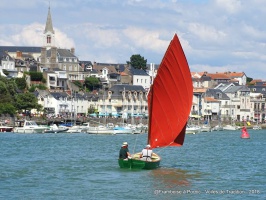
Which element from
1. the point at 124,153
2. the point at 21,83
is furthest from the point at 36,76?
the point at 124,153

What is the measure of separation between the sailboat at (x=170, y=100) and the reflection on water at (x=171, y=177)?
121 cm

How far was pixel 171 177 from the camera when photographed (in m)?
52.2

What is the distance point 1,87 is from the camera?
154 m

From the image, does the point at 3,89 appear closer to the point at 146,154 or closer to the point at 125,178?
the point at 146,154

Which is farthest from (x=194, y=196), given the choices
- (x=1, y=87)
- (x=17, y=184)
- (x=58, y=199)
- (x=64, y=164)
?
(x=1, y=87)

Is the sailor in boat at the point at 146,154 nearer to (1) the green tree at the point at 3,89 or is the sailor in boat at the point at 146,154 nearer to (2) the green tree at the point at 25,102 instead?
(2) the green tree at the point at 25,102

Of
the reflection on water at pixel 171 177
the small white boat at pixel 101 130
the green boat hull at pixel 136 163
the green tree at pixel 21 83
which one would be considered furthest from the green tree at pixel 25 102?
the green boat hull at pixel 136 163

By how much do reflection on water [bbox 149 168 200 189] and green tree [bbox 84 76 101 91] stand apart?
137 metres

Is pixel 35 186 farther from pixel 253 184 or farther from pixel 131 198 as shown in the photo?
pixel 253 184

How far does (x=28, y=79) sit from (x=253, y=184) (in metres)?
132

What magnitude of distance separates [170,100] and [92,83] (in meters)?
139

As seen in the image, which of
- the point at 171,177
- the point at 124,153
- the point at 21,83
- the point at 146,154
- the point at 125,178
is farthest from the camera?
the point at 21,83

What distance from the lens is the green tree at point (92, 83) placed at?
194375 mm

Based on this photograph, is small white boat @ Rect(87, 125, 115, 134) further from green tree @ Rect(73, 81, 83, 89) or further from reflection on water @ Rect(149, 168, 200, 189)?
reflection on water @ Rect(149, 168, 200, 189)
